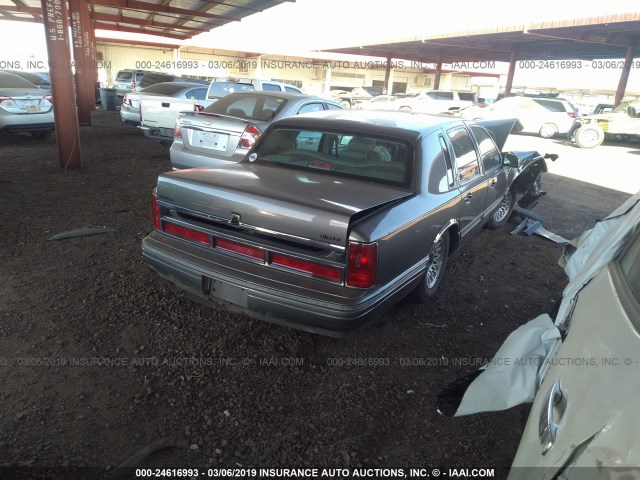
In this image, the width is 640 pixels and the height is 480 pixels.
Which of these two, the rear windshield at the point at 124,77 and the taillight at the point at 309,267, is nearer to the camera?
the taillight at the point at 309,267

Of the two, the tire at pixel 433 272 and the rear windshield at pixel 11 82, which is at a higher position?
the rear windshield at pixel 11 82

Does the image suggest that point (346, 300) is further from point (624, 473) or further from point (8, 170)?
point (8, 170)

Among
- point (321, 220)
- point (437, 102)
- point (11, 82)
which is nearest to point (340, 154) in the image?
point (321, 220)

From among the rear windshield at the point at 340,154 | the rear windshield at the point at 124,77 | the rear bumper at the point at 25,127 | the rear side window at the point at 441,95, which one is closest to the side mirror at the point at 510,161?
the rear windshield at the point at 340,154

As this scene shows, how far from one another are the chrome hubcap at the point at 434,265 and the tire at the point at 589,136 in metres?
14.9

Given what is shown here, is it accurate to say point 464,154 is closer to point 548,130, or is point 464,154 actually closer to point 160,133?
point 160,133

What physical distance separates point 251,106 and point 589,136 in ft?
45.0

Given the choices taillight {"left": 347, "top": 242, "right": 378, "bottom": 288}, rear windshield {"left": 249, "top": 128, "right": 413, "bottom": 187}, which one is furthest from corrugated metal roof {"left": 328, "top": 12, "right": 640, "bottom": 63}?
taillight {"left": 347, "top": 242, "right": 378, "bottom": 288}

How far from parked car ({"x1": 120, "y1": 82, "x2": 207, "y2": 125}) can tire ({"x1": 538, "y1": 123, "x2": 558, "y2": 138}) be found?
13.8 m

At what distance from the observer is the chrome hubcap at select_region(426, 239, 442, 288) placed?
150 inches

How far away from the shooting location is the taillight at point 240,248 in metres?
2.84

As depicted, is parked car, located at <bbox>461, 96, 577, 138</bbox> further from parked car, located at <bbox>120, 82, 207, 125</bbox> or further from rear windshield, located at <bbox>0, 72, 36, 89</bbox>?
rear windshield, located at <bbox>0, 72, 36, 89</bbox>

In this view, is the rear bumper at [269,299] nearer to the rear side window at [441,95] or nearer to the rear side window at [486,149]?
the rear side window at [486,149]

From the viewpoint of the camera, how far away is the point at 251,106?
7.14m
